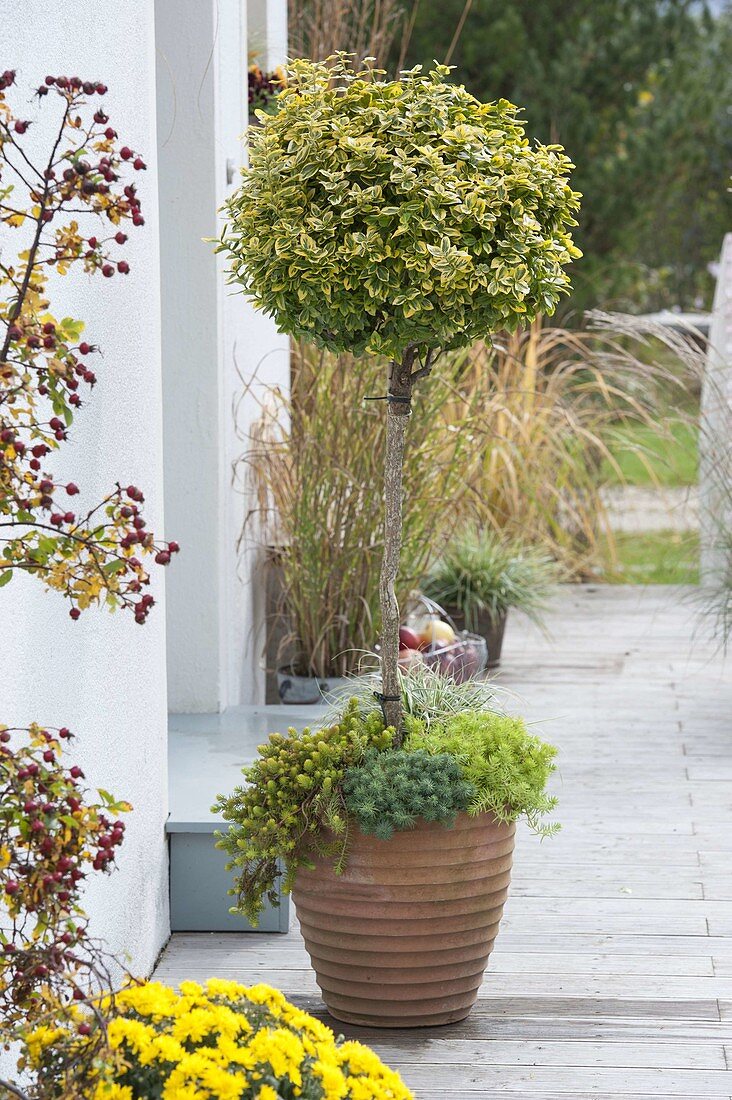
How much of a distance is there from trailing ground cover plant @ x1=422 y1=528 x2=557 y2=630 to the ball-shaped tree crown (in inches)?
113

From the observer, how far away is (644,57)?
415 inches

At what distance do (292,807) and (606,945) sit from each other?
88cm

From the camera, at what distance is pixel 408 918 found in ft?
8.29

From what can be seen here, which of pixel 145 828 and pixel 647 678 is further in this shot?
pixel 647 678

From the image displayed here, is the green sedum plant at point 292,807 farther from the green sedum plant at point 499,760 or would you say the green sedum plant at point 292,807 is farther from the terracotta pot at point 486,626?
the terracotta pot at point 486,626

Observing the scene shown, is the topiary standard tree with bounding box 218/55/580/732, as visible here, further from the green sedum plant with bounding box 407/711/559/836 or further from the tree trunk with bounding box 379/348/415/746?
the green sedum plant with bounding box 407/711/559/836

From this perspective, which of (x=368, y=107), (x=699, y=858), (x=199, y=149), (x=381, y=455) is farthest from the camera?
(x=381, y=455)

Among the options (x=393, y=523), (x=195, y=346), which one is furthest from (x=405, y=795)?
(x=195, y=346)

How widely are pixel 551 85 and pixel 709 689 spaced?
6461 mm

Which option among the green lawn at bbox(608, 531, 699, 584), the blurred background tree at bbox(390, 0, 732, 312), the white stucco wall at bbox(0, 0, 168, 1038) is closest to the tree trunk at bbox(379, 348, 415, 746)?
the white stucco wall at bbox(0, 0, 168, 1038)

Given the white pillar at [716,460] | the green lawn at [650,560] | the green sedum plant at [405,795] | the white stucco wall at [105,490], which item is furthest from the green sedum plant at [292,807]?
the green lawn at [650,560]

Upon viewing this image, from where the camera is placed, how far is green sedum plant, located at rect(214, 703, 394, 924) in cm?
250

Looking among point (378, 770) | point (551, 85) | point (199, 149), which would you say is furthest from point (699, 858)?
point (551, 85)

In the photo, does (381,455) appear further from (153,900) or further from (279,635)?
(153,900)
